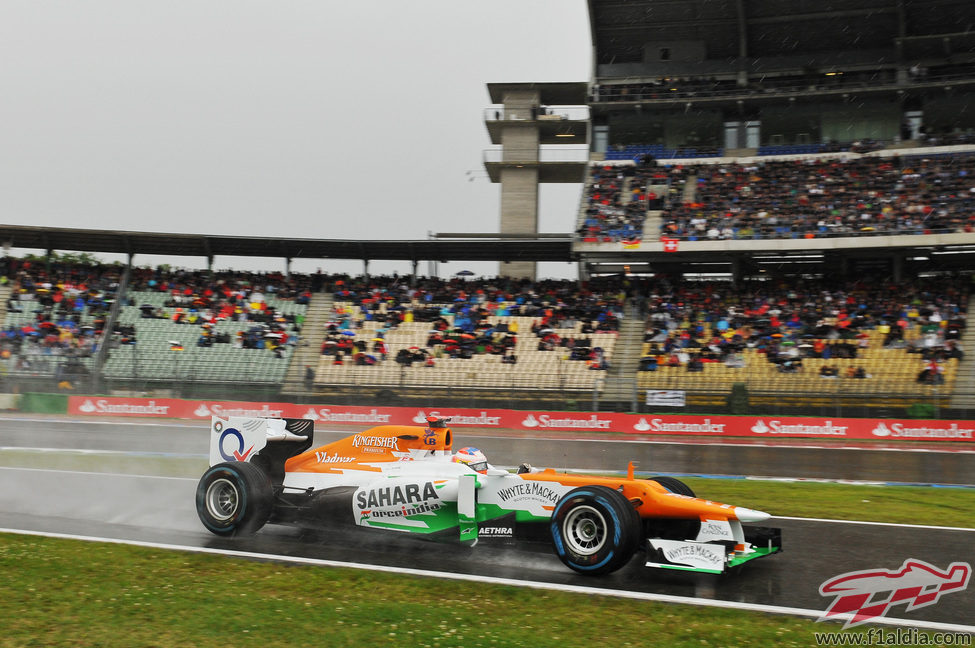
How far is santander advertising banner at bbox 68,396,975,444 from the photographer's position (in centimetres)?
1970

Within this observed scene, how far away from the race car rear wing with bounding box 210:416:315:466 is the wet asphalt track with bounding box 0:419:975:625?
90cm

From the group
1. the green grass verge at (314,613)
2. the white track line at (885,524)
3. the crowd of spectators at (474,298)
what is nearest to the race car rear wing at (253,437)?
the green grass verge at (314,613)

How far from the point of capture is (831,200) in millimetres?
28297

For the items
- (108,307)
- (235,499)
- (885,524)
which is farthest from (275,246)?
(885,524)

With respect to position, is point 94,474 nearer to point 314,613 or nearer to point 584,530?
point 314,613

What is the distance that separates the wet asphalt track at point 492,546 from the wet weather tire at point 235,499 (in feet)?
0.62

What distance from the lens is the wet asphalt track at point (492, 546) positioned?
6844 mm

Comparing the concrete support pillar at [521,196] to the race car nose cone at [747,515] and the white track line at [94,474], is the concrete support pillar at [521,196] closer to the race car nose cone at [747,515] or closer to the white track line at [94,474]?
the white track line at [94,474]

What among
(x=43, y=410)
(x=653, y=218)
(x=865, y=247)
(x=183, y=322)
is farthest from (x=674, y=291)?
(x=43, y=410)

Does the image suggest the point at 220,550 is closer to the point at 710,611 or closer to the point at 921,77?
the point at 710,611

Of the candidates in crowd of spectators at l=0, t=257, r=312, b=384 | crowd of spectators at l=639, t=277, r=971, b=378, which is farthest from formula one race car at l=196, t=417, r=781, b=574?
crowd of spectators at l=0, t=257, r=312, b=384

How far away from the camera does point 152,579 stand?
6.90 meters

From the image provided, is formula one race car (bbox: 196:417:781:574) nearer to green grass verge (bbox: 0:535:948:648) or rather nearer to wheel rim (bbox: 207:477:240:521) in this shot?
wheel rim (bbox: 207:477:240:521)

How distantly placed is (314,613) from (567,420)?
1574 centimetres
